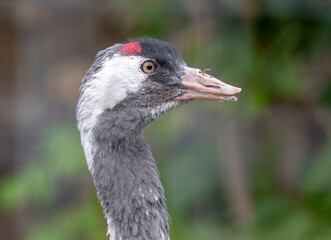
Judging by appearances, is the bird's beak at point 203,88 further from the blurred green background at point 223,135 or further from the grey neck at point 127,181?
the blurred green background at point 223,135

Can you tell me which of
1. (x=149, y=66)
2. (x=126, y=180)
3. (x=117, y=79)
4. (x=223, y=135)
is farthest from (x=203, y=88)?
(x=223, y=135)

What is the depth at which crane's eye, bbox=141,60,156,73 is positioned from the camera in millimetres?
2952

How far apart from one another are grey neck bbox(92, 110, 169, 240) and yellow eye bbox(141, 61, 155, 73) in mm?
175

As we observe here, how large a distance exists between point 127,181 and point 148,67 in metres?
0.47

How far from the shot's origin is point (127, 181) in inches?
114

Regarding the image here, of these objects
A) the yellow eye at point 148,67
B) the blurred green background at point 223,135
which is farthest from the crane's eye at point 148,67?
the blurred green background at point 223,135

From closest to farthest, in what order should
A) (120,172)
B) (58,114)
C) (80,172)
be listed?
(120,172) < (80,172) < (58,114)

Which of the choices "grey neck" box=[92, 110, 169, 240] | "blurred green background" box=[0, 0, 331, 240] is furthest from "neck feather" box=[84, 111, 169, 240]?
"blurred green background" box=[0, 0, 331, 240]

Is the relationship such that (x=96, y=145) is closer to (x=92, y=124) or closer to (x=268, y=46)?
(x=92, y=124)

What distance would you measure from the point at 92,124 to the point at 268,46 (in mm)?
2798

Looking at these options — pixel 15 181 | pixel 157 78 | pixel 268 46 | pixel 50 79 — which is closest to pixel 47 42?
pixel 50 79

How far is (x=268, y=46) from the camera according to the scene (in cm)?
545

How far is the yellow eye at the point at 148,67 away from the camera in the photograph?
2953mm

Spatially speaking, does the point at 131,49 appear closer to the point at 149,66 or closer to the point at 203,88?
the point at 149,66
